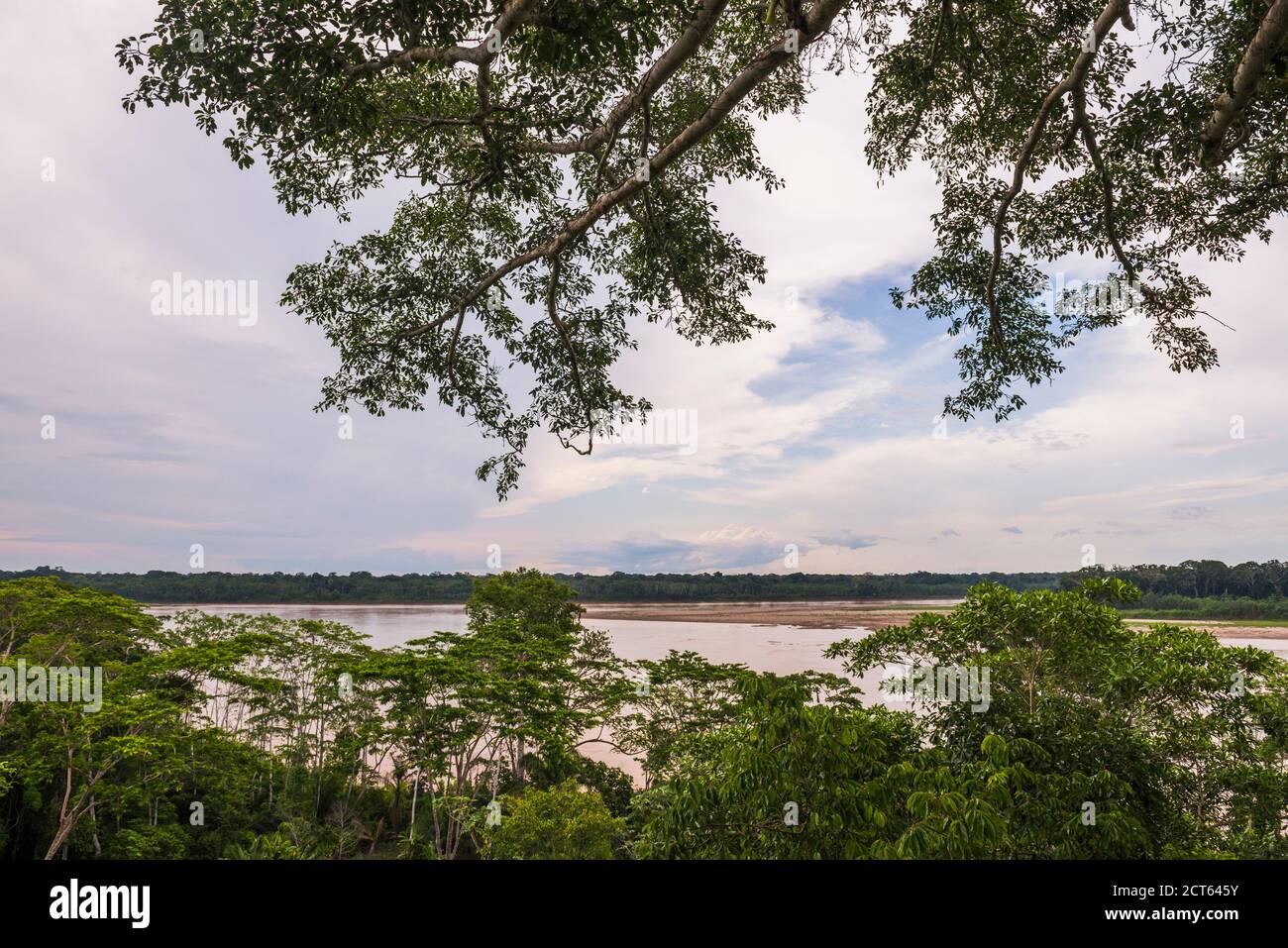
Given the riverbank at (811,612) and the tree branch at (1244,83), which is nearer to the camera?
the tree branch at (1244,83)

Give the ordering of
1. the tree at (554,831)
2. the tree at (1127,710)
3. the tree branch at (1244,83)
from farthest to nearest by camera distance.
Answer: the tree at (554,831) → the tree at (1127,710) → the tree branch at (1244,83)

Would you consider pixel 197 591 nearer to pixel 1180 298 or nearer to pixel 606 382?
pixel 606 382

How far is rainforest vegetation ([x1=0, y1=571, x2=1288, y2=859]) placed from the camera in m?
3.36

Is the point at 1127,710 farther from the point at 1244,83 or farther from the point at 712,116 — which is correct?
the point at 712,116

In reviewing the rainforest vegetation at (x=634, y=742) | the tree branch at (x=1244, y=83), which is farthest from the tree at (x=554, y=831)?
the tree branch at (x=1244, y=83)

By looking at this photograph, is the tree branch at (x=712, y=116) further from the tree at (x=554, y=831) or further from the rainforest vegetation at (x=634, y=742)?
the tree at (x=554, y=831)

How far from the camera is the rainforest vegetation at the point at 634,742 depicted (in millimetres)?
3355

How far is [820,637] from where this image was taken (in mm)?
24734

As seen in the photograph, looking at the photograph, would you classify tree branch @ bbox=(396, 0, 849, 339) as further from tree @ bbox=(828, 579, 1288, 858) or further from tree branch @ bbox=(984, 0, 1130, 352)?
tree @ bbox=(828, 579, 1288, 858)

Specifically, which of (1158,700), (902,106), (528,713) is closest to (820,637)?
(528,713)

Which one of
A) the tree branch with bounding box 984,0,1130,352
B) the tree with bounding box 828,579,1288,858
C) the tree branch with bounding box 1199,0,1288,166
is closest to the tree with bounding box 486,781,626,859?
the tree with bounding box 828,579,1288,858

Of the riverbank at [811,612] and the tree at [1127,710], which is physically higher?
the tree at [1127,710]

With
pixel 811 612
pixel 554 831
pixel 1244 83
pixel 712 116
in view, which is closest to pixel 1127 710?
pixel 1244 83

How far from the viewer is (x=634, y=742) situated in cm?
1241
